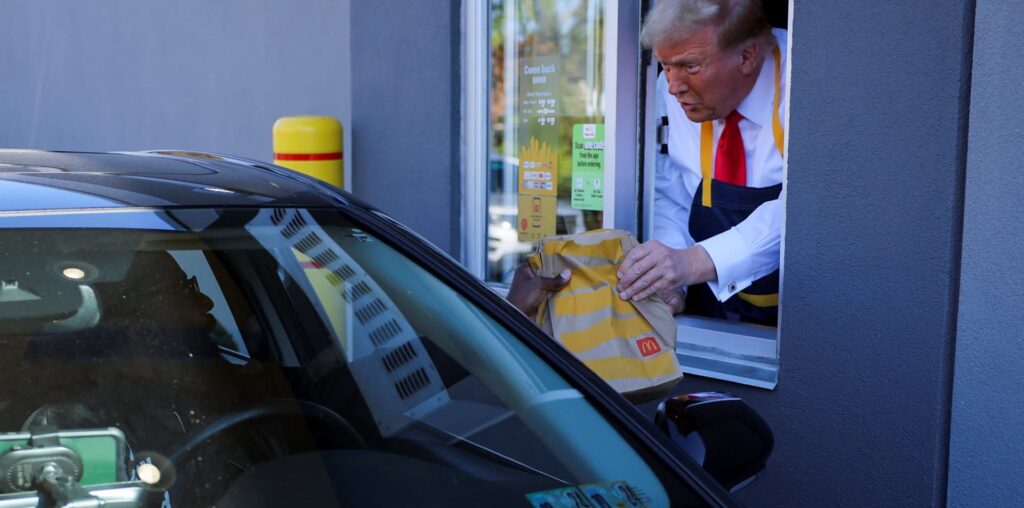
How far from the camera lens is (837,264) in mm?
3424

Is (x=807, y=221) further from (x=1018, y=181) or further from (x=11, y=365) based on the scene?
(x=11, y=365)

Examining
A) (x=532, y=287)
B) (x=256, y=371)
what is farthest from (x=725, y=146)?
(x=256, y=371)

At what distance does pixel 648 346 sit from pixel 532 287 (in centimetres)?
36

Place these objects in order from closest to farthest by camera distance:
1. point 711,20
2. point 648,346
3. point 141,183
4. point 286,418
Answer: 1. point 141,183
2. point 286,418
3. point 648,346
4. point 711,20

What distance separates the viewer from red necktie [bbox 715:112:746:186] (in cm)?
390

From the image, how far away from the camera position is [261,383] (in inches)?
86.0

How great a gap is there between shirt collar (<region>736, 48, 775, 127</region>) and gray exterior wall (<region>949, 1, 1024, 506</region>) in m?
0.81

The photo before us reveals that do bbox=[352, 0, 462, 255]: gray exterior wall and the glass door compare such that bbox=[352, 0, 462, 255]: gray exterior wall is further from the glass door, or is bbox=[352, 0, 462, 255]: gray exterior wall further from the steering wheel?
the steering wheel

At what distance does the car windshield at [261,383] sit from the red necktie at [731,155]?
2.00m

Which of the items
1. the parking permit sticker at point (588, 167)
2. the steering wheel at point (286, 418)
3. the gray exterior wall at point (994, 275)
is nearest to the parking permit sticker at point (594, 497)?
the steering wheel at point (286, 418)

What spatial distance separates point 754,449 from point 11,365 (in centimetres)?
131

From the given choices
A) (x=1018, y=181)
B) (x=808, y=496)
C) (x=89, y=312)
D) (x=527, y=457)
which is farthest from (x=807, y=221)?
(x=89, y=312)

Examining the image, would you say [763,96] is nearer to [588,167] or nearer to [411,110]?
[588,167]

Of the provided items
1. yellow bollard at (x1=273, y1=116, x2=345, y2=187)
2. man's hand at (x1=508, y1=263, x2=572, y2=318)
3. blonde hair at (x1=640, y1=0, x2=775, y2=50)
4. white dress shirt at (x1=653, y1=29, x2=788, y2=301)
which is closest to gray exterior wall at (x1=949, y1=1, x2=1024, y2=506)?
white dress shirt at (x1=653, y1=29, x2=788, y2=301)
